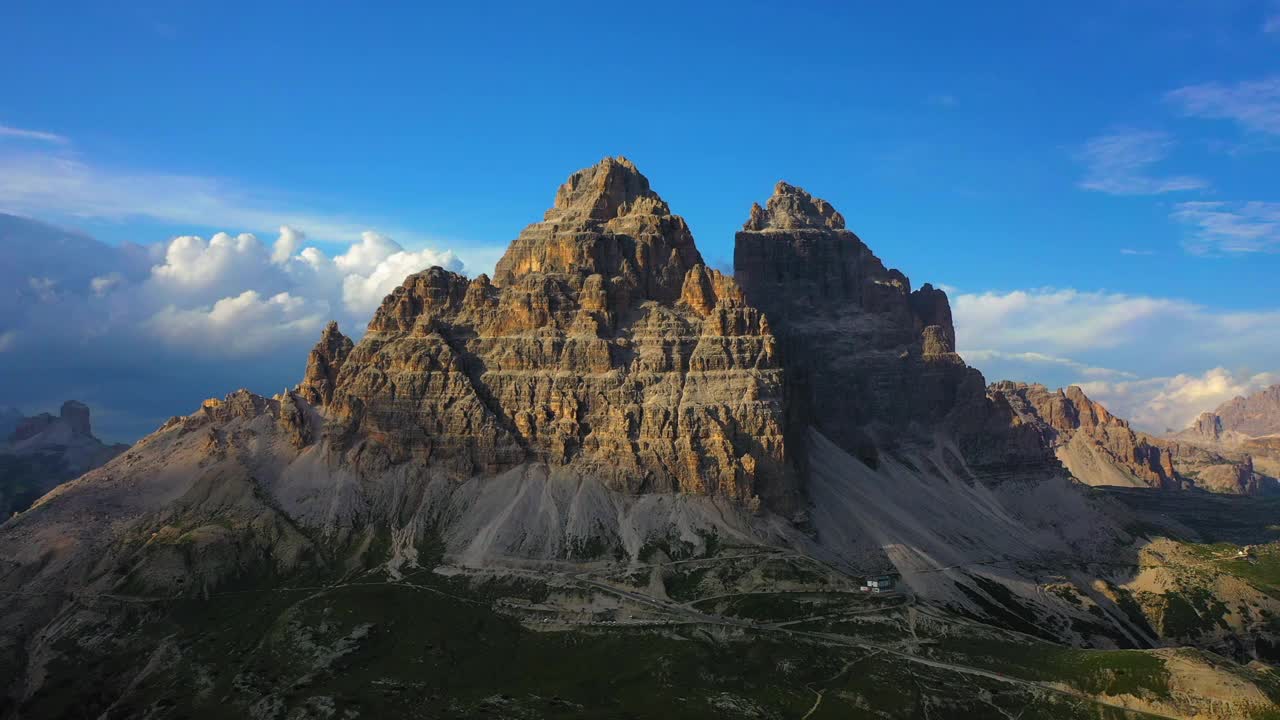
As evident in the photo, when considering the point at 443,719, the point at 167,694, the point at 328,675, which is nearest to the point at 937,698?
the point at 443,719

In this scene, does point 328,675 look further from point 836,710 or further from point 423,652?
point 836,710

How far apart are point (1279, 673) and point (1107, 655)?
29694 millimetres

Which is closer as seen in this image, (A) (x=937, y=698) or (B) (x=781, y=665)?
(A) (x=937, y=698)

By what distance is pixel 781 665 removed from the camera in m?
192

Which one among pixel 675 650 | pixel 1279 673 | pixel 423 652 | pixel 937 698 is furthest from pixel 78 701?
pixel 1279 673

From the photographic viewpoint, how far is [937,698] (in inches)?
7013

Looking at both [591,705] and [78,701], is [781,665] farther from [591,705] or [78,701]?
[78,701]

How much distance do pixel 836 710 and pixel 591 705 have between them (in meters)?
46.3

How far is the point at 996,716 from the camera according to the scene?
17225 cm

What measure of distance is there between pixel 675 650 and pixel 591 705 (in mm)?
27543

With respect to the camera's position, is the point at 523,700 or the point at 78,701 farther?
the point at 78,701

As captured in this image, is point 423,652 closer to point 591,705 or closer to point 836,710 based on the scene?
point 591,705

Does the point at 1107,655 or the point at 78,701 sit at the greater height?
the point at 1107,655

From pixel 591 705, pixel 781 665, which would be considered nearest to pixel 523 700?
pixel 591 705
